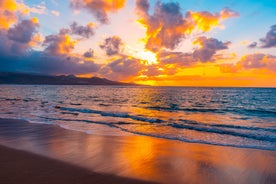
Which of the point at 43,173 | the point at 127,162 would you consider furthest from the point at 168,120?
the point at 43,173

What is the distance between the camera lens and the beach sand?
225 inches

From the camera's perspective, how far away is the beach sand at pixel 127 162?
18.7 feet

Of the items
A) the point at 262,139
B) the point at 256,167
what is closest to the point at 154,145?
the point at 256,167

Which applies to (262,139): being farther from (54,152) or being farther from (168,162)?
(54,152)

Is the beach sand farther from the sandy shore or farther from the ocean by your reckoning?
the ocean

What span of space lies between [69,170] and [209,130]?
10.7 meters

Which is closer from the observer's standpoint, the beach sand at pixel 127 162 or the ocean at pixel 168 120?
the beach sand at pixel 127 162

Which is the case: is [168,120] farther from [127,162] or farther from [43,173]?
[43,173]

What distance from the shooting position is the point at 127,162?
7066 mm

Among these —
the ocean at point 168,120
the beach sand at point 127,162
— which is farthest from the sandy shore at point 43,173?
the ocean at point 168,120

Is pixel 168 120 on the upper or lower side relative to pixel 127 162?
lower

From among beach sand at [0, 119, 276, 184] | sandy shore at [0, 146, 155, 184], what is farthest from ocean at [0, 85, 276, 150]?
sandy shore at [0, 146, 155, 184]

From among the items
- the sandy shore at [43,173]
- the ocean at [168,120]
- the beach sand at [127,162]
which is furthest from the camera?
the ocean at [168,120]

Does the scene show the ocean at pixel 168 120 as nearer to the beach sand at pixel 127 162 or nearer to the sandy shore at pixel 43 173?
the beach sand at pixel 127 162
